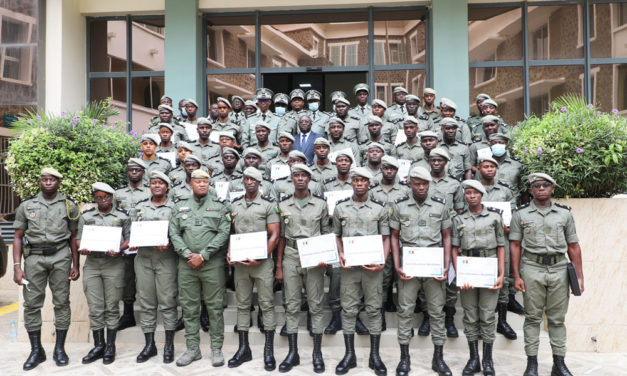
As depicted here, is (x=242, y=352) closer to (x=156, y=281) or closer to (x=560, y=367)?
(x=156, y=281)

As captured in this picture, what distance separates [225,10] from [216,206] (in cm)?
732

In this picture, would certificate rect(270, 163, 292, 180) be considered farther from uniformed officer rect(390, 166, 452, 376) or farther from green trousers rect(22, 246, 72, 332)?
green trousers rect(22, 246, 72, 332)

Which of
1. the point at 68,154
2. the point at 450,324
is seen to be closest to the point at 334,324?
the point at 450,324

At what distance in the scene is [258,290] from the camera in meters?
5.51

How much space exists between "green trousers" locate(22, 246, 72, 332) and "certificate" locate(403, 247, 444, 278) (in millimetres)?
4077

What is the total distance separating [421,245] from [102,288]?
3.83 meters

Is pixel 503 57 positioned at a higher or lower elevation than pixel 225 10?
lower

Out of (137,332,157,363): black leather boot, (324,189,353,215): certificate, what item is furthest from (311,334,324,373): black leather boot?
(137,332,157,363): black leather boot

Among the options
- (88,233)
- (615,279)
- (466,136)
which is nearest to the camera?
(88,233)

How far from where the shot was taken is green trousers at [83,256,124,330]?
5.69 m

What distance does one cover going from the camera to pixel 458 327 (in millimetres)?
6098

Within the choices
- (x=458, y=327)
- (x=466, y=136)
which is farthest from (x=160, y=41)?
(x=458, y=327)

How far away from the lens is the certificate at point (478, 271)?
5.05 meters

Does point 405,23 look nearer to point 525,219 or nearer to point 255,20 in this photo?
point 255,20
